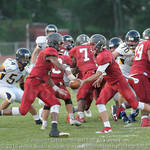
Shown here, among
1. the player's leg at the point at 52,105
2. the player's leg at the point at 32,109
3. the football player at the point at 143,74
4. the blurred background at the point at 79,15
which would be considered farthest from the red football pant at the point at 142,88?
the blurred background at the point at 79,15

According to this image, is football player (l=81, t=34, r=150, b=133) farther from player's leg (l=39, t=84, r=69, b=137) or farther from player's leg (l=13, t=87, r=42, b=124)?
player's leg (l=13, t=87, r=42, b=124)

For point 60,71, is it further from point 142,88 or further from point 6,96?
point 142,88

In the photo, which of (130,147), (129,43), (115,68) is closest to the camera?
(130,147)

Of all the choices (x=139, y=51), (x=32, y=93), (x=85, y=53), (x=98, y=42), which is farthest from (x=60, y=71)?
(x=139, y=51)

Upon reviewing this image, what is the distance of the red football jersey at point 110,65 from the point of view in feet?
23.1

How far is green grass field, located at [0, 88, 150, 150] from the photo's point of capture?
616 cm

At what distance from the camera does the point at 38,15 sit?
40844mm

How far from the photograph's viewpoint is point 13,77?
27.1 feet

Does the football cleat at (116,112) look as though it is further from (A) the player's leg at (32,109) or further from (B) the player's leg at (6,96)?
(B) the player's leg at (6,96)

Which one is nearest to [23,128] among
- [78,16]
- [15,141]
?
[15,141]

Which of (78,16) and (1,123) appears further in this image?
(78,16)

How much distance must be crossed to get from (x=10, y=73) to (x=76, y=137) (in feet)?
6.54

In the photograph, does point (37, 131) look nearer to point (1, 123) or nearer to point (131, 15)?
point (1, 123)

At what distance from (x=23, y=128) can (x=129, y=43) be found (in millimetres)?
2176
